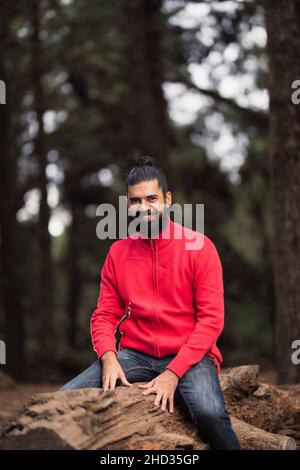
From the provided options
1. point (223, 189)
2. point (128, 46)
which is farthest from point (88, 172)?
point (128, 46)

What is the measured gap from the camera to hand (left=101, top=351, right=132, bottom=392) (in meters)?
4.00

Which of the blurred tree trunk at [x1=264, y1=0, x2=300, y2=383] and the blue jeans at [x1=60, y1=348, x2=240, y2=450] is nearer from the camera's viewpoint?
the blue jeans at [x1=60, y1=348, x2=240, y2=450]

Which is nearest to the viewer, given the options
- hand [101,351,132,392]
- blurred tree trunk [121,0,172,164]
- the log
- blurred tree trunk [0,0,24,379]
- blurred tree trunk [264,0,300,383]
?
the log

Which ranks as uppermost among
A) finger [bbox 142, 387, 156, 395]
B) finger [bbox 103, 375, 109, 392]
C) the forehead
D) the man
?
the forehead

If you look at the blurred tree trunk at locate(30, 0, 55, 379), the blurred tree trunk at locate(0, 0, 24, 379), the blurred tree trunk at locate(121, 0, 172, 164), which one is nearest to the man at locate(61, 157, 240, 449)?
the blurred tree trunk at locate(121, 0, 172, 164)

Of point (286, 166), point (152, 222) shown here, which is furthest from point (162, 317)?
point (286, 166)

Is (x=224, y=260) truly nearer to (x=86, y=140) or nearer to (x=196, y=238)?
(x=86, y=140)

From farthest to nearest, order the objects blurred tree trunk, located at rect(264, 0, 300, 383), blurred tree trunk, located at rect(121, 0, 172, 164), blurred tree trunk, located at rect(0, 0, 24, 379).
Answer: blurred tree trunk, located at rect(0, 0, 24, 379)
blurred tree trunk, located at rect(121, 0, 172, 164)
blurred tree trunk, located at rect(264, 0, 300, 383)

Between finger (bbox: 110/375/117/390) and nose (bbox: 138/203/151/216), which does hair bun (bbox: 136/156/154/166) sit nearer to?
nose (bbox: 138/203/151/216)

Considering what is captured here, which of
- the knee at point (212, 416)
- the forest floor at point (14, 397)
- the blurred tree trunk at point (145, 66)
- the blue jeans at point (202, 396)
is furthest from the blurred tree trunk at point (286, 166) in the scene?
the blurred tree trunk at point (145, 66)

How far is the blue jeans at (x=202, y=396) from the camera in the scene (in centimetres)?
391

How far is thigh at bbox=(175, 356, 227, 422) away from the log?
17 cm

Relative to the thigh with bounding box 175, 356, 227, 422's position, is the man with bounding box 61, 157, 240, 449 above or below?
above

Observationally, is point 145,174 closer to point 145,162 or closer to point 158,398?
point 145,162
